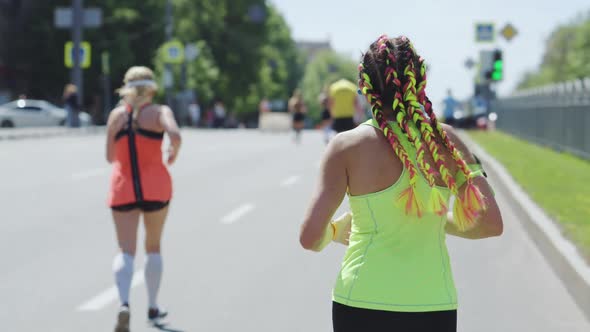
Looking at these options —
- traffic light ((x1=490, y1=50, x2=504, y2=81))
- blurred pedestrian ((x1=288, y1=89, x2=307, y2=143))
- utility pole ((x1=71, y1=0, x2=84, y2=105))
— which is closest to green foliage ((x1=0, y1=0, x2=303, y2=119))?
utility pole ((x1=71, y1=0, x2=84, y2=105))

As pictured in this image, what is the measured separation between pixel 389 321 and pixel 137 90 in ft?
12.3

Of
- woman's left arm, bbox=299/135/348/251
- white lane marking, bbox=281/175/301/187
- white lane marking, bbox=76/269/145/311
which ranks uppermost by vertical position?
woman's left arm, bbox=299/135/348/251

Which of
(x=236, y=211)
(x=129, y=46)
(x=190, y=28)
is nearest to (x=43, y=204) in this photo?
(x=236, y=211)

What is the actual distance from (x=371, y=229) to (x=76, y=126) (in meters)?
42.7

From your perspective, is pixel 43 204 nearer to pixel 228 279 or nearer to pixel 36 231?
pixel 36 231

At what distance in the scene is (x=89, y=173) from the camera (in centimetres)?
1969

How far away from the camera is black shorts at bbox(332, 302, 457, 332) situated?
3.10 metres

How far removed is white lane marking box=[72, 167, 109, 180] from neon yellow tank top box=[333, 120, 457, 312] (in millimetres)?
15880

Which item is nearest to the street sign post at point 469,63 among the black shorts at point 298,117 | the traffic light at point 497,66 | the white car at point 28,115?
the white car at point 28,115

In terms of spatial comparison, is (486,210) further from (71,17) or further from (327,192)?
(71,17)

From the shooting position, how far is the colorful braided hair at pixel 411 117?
3.06m

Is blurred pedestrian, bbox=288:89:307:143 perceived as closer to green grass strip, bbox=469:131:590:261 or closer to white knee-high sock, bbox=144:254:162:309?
green grass strip, bbox=469:131:590:261

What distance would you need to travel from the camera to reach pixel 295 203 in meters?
14.7

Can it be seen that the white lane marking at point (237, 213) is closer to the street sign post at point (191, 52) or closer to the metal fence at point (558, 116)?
the metal fence at point (558, 116)
